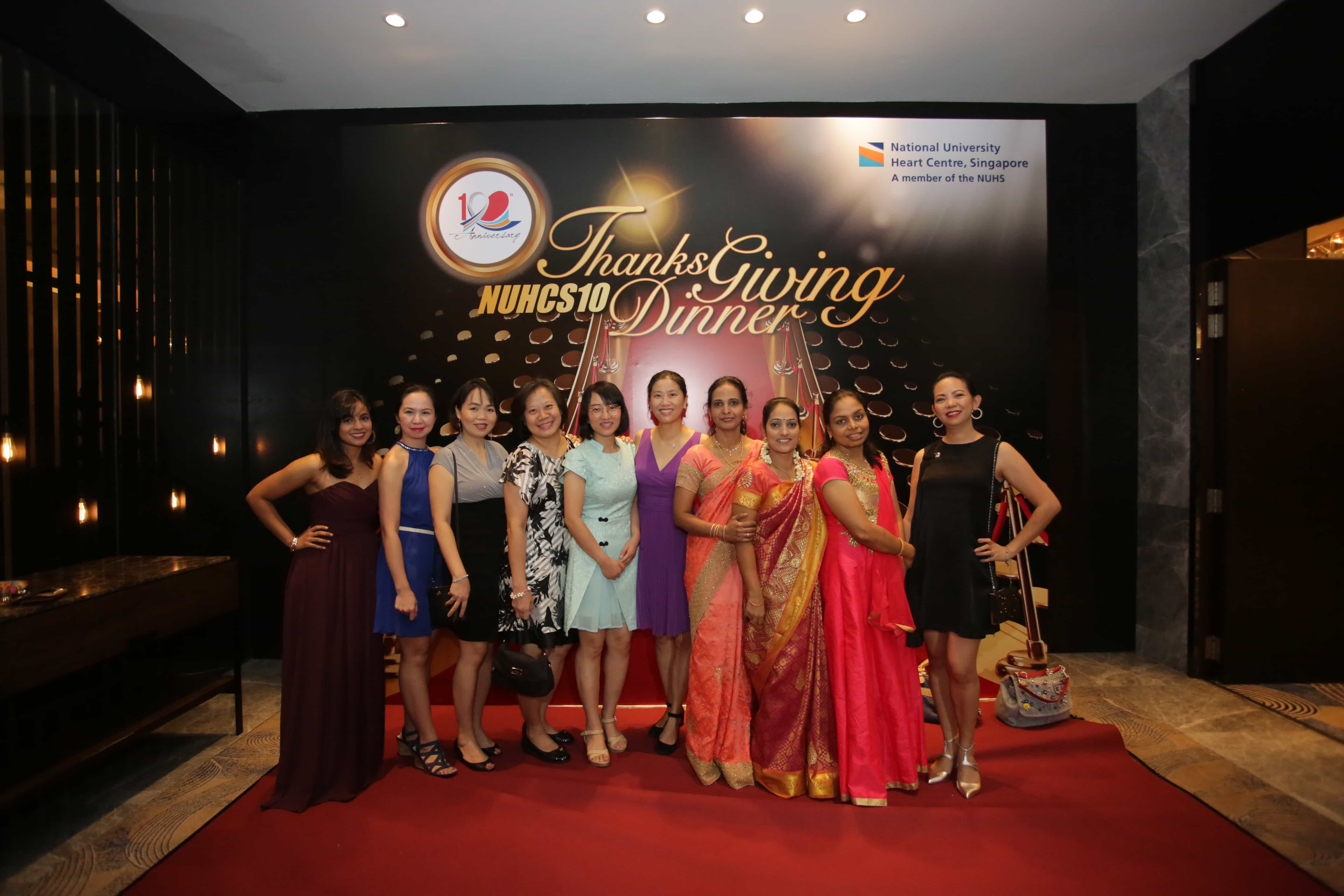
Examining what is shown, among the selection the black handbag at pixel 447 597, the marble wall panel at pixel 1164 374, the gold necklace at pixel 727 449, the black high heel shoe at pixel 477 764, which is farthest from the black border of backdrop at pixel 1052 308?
the gold necklace at pixel 727 449

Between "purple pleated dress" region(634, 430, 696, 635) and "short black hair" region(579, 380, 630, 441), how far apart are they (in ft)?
0.38

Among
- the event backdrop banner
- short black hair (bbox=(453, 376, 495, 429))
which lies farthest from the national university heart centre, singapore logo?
short black hair (bbox=(453, 376, 495, 429))

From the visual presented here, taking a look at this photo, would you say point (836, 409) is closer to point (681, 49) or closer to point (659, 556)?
point (659, 556)

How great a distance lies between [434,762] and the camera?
2602 mm

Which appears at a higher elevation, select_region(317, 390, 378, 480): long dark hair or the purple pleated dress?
select_region(317, 390, 378, 480): long dark hair

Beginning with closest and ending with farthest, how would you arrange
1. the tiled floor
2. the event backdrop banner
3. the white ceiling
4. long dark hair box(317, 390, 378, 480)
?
the tiled floor, long dark hair box(317, 390, 378, 480), the white ceiling, the event backdrop banner

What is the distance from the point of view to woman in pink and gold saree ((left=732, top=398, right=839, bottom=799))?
2.40 metres

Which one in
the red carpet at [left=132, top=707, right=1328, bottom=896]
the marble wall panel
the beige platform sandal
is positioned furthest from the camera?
the marble wall panel

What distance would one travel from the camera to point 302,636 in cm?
242

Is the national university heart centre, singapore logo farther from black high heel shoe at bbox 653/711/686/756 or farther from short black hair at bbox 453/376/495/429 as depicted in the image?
black high heel shoe at bbox 653/711/686/756

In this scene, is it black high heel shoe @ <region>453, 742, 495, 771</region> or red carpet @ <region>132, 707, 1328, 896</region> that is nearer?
red carpet @ <region>132, 707, 1328, 896</region>

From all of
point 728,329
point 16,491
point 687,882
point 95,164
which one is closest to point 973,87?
point 728,329

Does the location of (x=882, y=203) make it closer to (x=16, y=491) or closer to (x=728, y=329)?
(x=728, y=329)

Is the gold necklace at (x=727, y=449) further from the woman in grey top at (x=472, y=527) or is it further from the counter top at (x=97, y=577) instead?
the counter top at (x=97, y=577)
